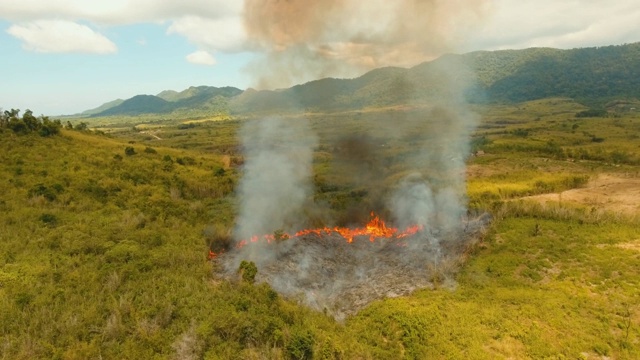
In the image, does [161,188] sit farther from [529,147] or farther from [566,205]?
[529,147]

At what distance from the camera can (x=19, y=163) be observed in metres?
34.6

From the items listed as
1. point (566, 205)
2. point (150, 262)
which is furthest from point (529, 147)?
point (150, 262)

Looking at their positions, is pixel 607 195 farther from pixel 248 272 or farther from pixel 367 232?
pixel 248 272

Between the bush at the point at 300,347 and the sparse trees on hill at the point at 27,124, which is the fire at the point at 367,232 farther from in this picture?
the sparse trees on hill at the point at 27,124

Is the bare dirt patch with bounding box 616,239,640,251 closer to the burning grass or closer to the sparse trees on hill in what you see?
the burning grass

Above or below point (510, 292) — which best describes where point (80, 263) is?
above

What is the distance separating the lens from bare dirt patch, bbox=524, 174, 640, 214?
1158 inches

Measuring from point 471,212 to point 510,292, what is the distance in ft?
35.2

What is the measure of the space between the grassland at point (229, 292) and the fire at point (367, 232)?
12.5 feet

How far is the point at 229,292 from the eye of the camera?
18.2 metres

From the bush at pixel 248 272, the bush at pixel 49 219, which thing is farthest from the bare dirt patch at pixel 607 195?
the bush at pixel 49 219

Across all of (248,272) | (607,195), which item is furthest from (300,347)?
(607,195)

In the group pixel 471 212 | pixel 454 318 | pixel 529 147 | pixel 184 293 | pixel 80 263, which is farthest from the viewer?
pixel 529 147

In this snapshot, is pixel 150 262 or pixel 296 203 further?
pixel 296 203
